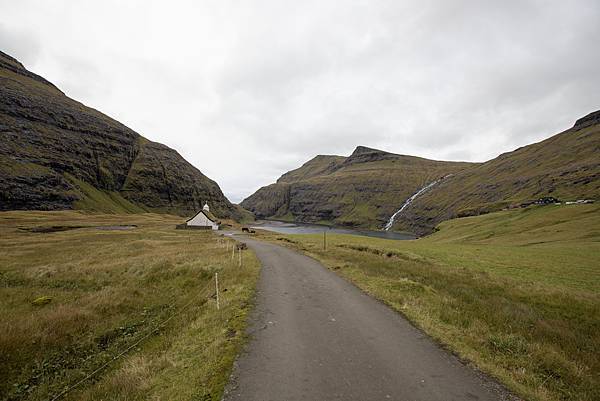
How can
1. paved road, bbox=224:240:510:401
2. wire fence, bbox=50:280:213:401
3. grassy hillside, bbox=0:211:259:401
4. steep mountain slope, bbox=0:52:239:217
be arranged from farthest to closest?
steep mountain slope, bbox=0:52:239:217
wire fence, bbox=50:280:213:401
grassy hillside, bbox=0:211:259:401
paved road, bbox=224:240:510:401

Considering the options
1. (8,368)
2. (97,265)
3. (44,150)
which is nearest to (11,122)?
(44,150)

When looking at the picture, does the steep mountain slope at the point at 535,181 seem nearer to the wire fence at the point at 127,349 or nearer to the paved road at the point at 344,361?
the paved road at the point at 344,361

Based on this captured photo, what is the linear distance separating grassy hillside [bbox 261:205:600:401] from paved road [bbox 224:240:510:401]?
999mm

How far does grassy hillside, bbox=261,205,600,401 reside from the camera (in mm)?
8328

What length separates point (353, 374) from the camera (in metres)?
7.49

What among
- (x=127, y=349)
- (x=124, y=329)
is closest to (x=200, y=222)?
(x=124, y=329)

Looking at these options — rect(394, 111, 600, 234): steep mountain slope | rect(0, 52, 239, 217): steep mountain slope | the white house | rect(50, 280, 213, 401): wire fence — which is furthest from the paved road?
rect(0, 52, 239, 217): steep mountain slope

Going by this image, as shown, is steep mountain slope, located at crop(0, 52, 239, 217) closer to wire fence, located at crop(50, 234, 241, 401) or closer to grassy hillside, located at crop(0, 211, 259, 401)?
grassy hillside, located at crop(0, 211, 259, 401)

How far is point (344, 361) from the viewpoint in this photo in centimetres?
820

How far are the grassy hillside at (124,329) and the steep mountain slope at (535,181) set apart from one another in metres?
125

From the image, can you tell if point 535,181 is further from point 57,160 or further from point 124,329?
point 57,160

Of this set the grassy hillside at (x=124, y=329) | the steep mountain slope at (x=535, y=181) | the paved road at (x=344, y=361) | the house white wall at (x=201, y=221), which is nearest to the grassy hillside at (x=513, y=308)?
the paved road at (x=344, y=361)

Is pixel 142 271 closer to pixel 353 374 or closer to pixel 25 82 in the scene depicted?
pixel 353 374

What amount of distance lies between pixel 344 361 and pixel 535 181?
173129 millimetres
